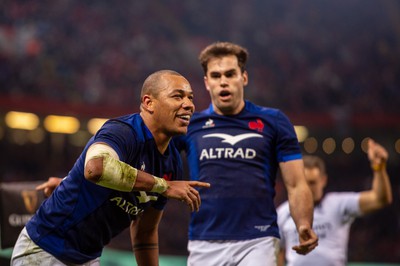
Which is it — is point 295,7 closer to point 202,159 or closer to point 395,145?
point 395,145

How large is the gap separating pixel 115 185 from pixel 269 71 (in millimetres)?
19483

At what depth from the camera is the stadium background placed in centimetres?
1789

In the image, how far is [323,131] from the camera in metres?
21.6

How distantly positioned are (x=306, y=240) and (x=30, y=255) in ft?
6.02

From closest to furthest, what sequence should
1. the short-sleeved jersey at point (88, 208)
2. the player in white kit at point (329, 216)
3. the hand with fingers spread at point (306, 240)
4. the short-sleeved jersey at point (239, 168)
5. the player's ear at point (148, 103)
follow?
the short-sleeved jersey at point (88, 208) < the player's ear at point (148, 103) < the hand with fingers spread at point (306, 240) < the short-sleeved jersey at point (239, 168) < the player in white kit at point (329, 216)

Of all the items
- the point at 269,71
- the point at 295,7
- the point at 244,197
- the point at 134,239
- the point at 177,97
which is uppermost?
the point at 295,7

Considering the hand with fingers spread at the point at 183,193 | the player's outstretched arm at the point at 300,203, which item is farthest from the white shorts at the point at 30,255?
the player's outstretched arm at the point at 300,203

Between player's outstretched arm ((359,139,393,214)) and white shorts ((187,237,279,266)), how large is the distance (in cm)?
158

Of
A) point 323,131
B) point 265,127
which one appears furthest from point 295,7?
point 265,127

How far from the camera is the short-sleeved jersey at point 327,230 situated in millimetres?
5973

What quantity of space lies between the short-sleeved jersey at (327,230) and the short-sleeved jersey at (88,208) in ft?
9.36

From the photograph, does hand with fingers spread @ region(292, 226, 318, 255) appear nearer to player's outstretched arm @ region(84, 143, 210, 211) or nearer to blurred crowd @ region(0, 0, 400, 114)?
player's outstretched arm @ region(84, 143, 210, 211)

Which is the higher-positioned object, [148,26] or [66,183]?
[148,26]

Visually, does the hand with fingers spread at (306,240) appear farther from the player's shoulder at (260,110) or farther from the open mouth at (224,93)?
the open mouth at (224,93)
